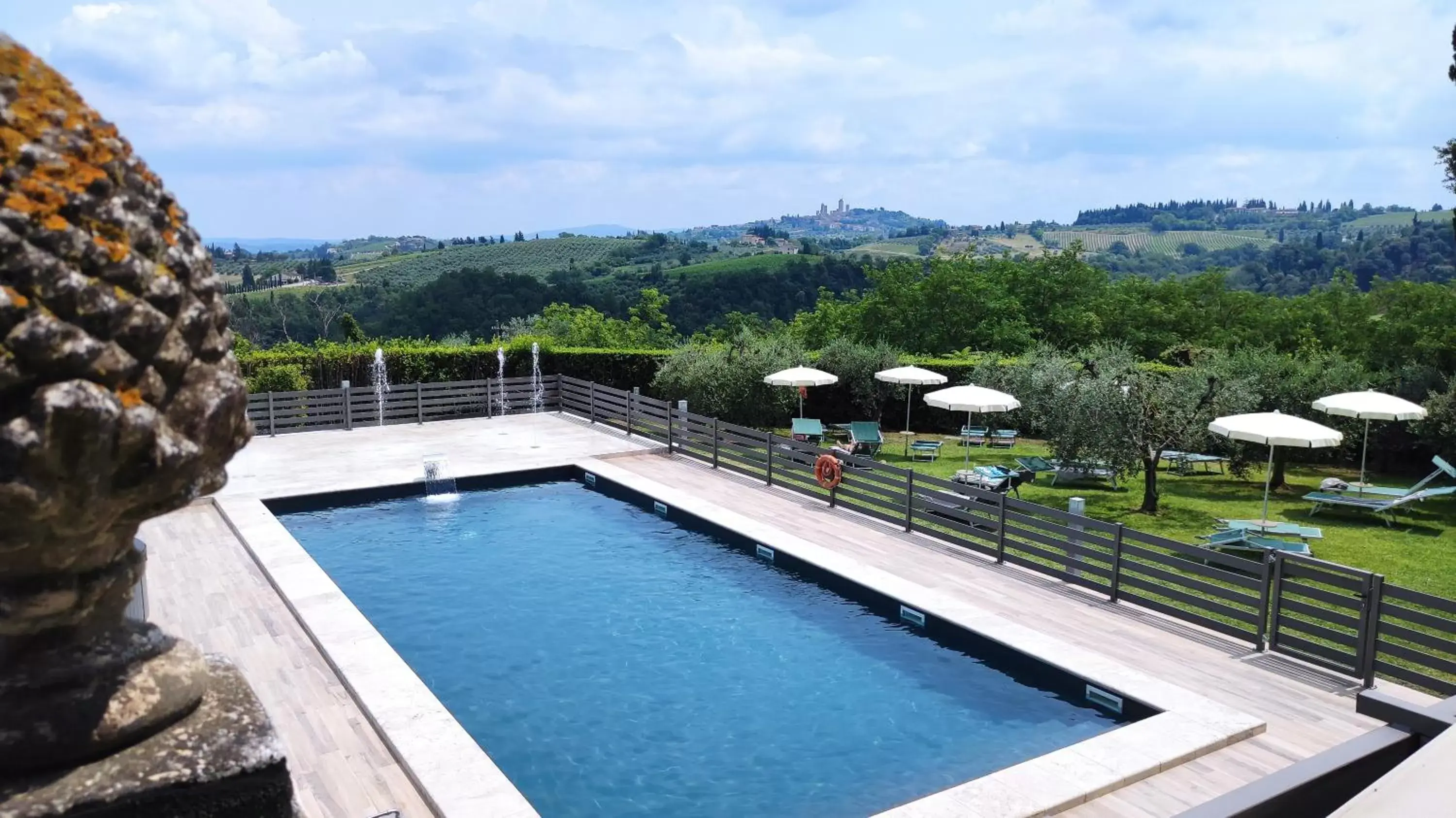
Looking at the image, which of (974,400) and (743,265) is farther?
(743,265)

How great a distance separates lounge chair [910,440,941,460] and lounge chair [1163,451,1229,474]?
436 cm

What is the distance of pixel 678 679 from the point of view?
977 centimetres

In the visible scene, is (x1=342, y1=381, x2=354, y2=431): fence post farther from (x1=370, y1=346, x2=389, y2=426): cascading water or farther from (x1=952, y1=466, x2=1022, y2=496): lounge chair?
(x1=952, y1=466, x2=1022, y2=496): lounge chair

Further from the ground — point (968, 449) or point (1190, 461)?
point (968, 449)

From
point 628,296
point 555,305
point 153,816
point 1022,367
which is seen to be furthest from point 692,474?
point 628,296

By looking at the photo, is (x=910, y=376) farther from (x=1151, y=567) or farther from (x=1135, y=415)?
(x=1151, y=567)

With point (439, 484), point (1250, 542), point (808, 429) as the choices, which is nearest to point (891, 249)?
point (808, 429)

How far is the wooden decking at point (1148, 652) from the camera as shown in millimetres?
7227

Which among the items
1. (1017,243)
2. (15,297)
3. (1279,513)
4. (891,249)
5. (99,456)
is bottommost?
(1279,513)

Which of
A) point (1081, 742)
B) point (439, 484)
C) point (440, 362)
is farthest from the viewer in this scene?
point (440, 362)

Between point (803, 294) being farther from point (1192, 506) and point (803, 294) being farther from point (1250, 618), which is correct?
point (1250, 618)

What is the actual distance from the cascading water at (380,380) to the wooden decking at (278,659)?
27.6 ft

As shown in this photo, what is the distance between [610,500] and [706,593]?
191 inches

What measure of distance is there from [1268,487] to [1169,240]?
177901mm
